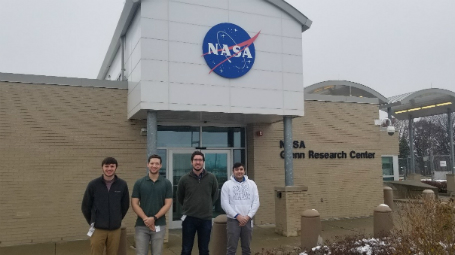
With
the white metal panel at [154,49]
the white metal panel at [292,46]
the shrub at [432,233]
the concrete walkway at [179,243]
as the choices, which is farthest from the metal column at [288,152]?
the shrub at [432,233]

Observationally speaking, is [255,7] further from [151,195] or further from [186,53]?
[151,195]

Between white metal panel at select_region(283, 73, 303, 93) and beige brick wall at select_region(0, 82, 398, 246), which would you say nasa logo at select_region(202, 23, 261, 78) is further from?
beige brick wall at select_region(0, 82, 398, 246)

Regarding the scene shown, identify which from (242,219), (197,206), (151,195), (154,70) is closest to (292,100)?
(154,70)

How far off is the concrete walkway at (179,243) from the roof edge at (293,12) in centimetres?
540

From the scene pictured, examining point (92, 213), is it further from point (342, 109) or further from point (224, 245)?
point (342, 109)

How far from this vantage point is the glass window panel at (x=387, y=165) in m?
19.8

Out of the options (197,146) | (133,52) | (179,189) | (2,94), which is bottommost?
(179,189)

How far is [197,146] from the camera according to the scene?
11.2 meters

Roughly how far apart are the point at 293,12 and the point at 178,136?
4514 mm

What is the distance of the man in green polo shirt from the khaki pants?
0.32 meters

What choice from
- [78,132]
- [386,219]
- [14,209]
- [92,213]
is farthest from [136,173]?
[386,219]

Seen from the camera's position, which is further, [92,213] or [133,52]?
[133,52]

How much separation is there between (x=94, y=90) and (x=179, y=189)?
4.60 metres

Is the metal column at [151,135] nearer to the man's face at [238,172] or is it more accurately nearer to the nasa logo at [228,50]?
the nasa logo at [228,50]
